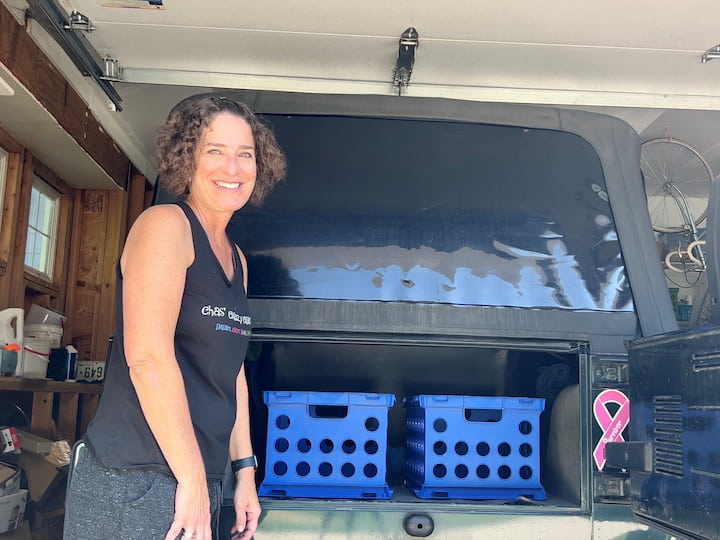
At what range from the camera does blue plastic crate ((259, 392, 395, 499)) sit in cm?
235

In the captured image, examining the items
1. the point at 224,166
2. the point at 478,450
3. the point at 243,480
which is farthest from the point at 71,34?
the point at 478,450

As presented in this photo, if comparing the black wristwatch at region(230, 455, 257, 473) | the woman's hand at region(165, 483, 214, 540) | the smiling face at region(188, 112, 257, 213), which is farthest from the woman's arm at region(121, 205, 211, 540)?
the black wristwatch at region(230, 455, 257, 473)

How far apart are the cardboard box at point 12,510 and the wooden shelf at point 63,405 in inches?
21.3

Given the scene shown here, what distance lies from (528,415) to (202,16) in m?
1.75

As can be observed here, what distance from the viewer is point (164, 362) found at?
1.63m

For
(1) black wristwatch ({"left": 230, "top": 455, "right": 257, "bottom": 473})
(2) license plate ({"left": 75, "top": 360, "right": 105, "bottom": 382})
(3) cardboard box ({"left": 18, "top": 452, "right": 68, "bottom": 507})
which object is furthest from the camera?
(2) license plate ({"left": 75, "top": 360, "right": 105, "bottom": 382})

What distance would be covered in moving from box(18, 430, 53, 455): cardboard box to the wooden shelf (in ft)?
0.85

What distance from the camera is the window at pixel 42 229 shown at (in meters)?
4.75

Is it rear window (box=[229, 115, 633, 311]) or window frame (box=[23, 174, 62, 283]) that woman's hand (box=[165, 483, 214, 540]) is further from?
window frame (box=[23, 174, 62, 283])

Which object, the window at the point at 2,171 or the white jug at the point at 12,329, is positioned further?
the window at the point at 2,171

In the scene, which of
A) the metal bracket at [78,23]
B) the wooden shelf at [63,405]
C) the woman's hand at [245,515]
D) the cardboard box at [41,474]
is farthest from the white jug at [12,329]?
the woman's hand at [245,515]

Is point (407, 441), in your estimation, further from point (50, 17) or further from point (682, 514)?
point (50, 17)

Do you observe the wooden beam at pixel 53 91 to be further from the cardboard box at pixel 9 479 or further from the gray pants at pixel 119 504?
the gray pants at pixel 119 504

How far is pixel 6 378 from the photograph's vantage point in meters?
3.69
